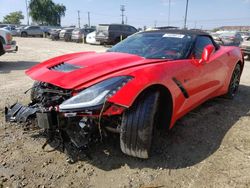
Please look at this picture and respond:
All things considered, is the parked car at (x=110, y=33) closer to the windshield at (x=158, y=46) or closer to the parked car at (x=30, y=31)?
the windshield at (x=158, y=46)

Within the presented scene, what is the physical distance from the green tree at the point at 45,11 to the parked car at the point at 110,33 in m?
59.7

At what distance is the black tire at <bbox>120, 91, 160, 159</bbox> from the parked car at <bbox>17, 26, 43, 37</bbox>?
40225 millimetres

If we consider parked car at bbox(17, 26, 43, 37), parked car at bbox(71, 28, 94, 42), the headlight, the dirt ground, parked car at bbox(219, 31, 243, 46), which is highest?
the headlight

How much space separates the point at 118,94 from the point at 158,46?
1620 millimetres

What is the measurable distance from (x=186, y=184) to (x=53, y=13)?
80.8m

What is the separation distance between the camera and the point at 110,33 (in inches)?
819

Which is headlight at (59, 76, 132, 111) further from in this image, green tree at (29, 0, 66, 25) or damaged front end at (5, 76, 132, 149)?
green tree at (29, 0, 66, 25)

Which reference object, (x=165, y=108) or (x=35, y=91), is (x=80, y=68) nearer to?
(x=35, y=91)

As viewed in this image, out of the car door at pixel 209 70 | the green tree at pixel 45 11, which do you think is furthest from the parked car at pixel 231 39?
the green tree at pixel 45 11

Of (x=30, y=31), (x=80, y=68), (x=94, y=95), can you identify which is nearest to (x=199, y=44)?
(x=80, y=68)

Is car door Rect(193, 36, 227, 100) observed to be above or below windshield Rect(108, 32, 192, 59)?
below

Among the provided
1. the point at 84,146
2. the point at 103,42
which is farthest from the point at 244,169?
the point at 103,42

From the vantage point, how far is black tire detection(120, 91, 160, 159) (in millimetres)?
2832

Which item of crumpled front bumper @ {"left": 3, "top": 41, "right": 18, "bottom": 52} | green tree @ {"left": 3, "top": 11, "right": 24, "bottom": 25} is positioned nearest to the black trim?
crumpled front bumper @ {"left": 3, "top": 41, "right": 18, "bottom": 52}
